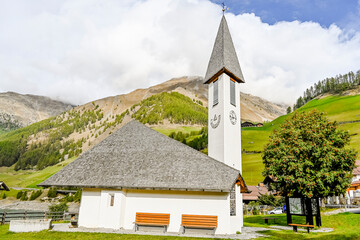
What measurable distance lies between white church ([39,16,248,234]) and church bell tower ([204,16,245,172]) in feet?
0.79

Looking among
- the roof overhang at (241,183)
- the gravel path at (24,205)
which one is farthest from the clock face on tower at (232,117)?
the gravel path at (24,205)

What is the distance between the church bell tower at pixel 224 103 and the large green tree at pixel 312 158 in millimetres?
3707

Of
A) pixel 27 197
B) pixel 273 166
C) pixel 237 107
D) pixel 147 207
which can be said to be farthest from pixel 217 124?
pixel 27 197

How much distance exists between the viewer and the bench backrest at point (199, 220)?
14.7m

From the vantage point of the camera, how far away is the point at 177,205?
50.9 feet

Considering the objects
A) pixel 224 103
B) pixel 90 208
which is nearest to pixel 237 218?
pixel 224 103

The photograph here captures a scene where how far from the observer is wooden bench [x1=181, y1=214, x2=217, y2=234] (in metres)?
14.6

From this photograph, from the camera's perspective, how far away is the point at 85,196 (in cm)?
1664

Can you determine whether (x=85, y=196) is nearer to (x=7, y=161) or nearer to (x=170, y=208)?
(x=170, y=208)

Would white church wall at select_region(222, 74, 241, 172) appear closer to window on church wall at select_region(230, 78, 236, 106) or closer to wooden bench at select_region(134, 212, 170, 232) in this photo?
window on church wall at select_region(230, 78, 236, 106)

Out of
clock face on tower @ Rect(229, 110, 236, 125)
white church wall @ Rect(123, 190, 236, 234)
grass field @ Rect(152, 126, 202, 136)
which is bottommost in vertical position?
white church wall @ Rect(123, 190, 236, 234)

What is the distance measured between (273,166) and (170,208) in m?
10.4

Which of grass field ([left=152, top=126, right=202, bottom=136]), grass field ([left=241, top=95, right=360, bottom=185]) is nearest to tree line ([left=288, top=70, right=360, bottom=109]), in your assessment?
grass field ([left=241, top=95, right=360, bottom=185])

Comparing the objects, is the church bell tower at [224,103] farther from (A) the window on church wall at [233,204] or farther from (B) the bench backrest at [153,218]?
(B) the bench backrest at [153,218]
